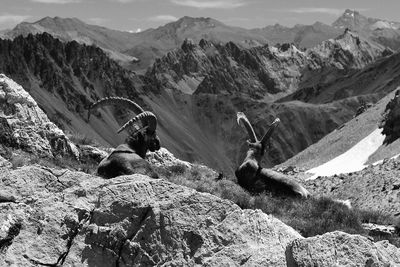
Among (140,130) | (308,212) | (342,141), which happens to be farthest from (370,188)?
(342,141)

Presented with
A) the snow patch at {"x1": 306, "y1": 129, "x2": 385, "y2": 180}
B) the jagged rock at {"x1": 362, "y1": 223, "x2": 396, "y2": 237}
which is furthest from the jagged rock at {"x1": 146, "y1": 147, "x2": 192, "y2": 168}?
the snow patch at {"x1": 306, "y1": 129, "x2": 385, "y2": 180}

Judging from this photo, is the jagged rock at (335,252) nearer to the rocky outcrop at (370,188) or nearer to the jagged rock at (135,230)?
the jagged rock at (135,230)

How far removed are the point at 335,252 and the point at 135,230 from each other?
2.54m

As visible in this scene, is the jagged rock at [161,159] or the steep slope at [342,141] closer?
the jagged rock at [161,159]

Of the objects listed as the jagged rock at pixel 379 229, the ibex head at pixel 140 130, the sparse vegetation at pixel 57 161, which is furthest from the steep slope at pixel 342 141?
the jagged rock at pixel 379 229

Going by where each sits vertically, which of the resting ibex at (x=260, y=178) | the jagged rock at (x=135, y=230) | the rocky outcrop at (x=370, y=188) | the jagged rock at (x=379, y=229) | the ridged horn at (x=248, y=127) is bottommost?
the rocky outcrop at (x=370, y=188)

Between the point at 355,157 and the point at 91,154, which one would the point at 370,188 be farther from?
the point at 355,157

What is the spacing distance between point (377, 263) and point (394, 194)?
18.2 meters

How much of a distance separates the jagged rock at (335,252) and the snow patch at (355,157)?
201 feet

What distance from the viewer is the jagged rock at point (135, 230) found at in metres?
8.82

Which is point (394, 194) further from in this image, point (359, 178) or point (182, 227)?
point (182, 227)

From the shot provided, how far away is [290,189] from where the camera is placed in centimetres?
2042

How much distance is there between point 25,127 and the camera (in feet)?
68.7

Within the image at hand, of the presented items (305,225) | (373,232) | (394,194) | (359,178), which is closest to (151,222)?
(305,225)
